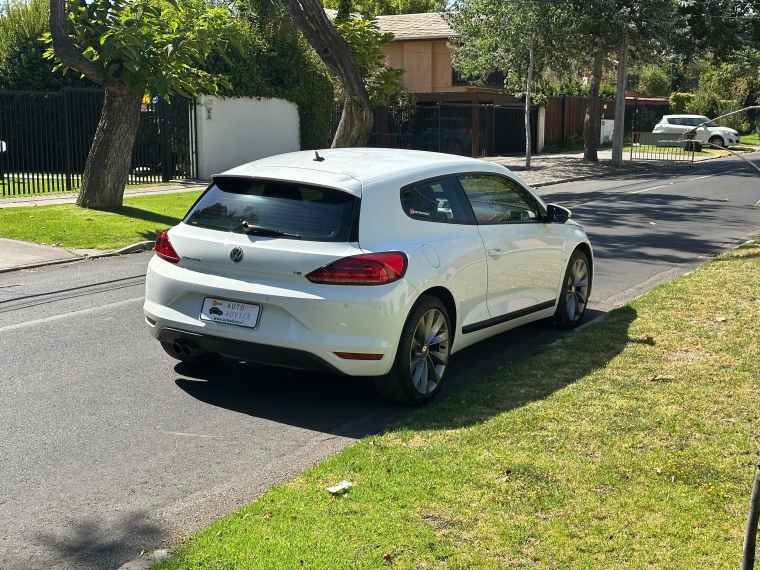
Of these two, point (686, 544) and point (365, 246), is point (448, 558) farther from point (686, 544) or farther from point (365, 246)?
point (365, 246)

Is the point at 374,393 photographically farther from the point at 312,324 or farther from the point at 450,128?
the point at 450,128

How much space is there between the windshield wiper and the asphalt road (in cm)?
114

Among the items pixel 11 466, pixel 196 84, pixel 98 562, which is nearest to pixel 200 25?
pixel 196 84

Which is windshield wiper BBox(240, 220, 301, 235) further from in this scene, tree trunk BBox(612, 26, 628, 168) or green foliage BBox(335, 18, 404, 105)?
tree trunk BBox(612, 26, 628, 168)

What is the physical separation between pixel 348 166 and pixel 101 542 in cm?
327

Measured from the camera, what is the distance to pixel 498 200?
298 inches

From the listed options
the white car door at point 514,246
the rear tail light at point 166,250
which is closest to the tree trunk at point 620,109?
the white car door at point 514,246

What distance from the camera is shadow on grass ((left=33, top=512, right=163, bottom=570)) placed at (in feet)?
13.4

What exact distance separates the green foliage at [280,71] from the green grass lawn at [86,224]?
9840 mm

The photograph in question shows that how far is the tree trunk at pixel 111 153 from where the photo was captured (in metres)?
16.1

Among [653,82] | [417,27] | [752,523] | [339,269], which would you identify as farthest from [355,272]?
[653,82]

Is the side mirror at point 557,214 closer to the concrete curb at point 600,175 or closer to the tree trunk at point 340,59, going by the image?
the tree trunk at point 340,59

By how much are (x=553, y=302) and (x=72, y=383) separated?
156 inches

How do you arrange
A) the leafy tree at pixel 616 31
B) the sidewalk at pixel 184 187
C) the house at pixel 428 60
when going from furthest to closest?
the house at pixel 428 60, the leafy tree at pixel 616 31, the sidewalk at pixel 184 187
